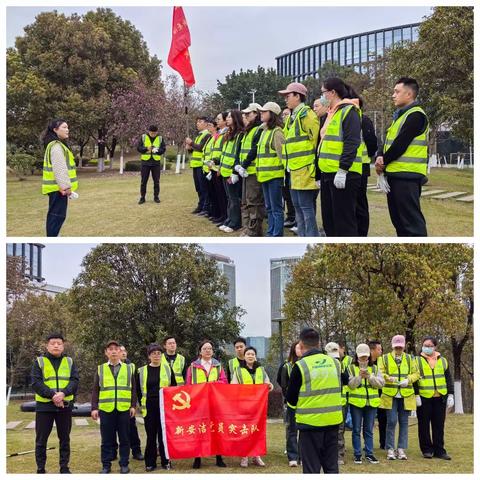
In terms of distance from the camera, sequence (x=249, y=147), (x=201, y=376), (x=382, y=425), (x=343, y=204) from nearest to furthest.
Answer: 1. (x=343, y=204)
2. (x=201, y=376)
3. (x=382, y=425)
4. (x=249, y=147)

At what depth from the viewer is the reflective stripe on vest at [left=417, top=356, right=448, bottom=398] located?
8070 millimetres

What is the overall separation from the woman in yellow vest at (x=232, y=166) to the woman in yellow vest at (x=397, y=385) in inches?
138

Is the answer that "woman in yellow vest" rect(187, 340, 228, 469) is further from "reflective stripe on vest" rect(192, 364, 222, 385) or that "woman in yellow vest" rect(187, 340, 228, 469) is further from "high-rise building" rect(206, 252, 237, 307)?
"high-rise building" rect(206, 252, 237, 307)

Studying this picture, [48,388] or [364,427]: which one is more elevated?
[48,388]

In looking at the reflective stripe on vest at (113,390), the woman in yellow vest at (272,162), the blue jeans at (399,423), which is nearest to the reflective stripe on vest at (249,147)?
the woman in yellow vest at (272,162)

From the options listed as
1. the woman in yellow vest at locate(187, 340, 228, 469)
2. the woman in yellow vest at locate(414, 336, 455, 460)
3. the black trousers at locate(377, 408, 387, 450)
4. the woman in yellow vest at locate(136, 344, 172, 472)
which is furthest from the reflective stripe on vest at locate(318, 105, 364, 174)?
the black trousers at locate(377, 408, 387, 450)

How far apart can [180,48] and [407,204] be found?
6.42m

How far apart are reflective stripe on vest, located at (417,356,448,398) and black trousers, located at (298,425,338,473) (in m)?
2.77

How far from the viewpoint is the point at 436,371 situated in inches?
319

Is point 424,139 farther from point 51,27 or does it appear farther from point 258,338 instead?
point 51,27

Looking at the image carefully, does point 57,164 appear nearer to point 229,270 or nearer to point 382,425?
point 382,425

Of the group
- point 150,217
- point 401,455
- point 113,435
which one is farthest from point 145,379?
point 150,217

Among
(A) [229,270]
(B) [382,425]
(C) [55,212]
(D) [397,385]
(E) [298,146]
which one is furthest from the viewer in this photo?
(A) [229,270]

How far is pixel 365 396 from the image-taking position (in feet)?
26.0
